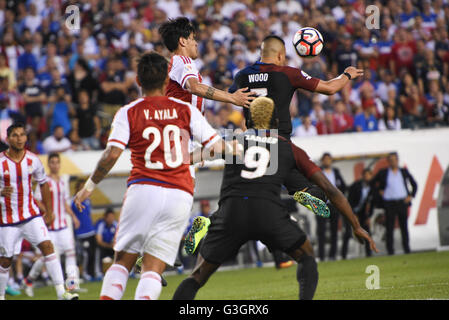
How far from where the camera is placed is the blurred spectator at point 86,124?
16.4m

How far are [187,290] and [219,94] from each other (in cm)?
237

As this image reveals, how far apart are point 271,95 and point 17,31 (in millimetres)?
12307

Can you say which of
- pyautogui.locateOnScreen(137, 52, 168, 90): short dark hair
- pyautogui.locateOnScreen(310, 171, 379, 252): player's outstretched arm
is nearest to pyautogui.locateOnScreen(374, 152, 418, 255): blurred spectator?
pyautogui.locateOnScreen(310, 171, 379, 252): player's outstretched arm

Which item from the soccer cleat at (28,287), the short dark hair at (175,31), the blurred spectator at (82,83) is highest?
the blurred spectator at (82,83)

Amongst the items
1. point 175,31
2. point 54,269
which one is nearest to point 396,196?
point 54,269

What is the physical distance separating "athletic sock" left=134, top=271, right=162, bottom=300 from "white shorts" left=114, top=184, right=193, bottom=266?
17 cm

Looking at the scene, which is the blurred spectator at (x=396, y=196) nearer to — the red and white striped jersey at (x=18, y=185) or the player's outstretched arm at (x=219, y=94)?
the red and white striped jersey at (x=18, y=185)

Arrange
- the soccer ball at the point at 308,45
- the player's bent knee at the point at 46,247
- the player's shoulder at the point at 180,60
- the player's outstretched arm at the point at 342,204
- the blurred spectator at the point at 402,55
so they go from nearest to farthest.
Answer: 1. the player's outstretched arm at the point at 342,204
2. the player's shoulder at the point at 180,60
3. the soccer ball at the point at 308,45
4. the player's bent knee at the point at 46,247
5. the blurred spectator at the point at 402,55

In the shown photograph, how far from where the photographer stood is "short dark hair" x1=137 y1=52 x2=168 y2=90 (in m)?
6.54

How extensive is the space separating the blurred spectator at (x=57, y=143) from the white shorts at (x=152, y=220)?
9.84 metres

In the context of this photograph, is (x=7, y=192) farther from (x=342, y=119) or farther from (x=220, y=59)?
(x=342, y=119)

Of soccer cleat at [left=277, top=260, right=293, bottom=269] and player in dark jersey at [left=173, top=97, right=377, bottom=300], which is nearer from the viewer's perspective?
player in dark jersey at [left=173, top=97, right=377, bottom=300]

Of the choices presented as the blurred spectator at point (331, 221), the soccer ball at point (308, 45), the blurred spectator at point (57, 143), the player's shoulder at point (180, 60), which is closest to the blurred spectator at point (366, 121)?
the blurred spectator at point (331, 221)

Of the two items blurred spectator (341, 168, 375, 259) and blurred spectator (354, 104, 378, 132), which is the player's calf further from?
blurred spectator (354, 104, 378, 132)
